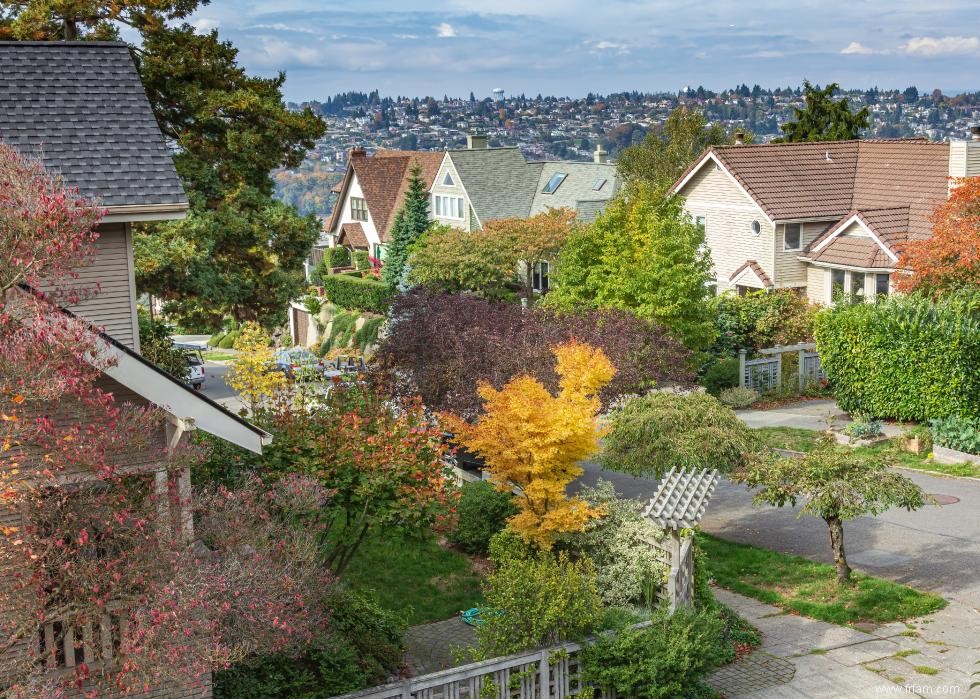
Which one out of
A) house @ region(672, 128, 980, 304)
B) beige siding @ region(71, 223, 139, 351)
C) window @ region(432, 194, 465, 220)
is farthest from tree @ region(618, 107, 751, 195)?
beige siding @ region(71, 223, 139, 351)

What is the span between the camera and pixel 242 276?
99.6 feet

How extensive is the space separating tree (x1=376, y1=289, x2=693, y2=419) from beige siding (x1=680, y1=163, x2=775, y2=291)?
19.8m

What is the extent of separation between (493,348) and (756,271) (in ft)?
79.2

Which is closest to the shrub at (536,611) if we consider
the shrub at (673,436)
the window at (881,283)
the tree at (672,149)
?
the shrub at (673,436)

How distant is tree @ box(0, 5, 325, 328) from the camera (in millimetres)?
28672

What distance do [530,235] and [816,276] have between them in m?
14.1

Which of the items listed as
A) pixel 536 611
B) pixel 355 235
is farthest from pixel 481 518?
pixel 355 235

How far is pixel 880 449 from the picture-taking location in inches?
1135

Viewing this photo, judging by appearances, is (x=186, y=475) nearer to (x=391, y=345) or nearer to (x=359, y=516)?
(x=359, y=516)

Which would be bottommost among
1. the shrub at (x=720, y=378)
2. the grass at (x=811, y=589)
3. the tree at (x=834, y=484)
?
the grass at (x=811, y=589)

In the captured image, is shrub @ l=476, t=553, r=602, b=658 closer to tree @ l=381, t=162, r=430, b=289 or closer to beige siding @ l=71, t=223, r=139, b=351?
beige siding @ l=71, t=223, r=139, b=351

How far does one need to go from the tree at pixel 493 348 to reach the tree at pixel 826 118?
3757 cm

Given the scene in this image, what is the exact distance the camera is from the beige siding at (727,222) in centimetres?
4478

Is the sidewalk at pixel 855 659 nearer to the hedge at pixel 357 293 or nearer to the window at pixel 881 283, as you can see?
the window at pixel 881 283
